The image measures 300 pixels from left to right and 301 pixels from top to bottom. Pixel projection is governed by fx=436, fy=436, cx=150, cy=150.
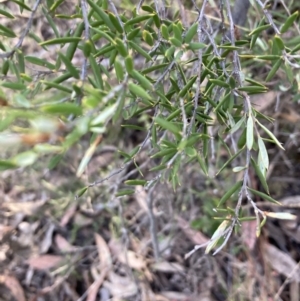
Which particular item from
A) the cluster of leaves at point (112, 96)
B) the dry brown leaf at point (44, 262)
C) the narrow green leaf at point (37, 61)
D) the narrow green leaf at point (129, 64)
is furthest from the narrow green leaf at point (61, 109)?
the dry brown leaf at point (44, 262)

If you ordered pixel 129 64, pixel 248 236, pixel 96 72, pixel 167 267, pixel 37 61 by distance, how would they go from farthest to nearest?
pixel 167 267 < pixel 248 236 < pixel 37 61 < pixel 96 72 < pixel 129 64

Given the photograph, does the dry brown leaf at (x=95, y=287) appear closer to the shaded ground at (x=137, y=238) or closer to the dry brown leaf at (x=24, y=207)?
the shaded ground at (x=137, y=238)

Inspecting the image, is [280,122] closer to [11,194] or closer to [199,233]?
[199,233]

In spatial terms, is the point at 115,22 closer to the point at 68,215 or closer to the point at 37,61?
the point at 37,61

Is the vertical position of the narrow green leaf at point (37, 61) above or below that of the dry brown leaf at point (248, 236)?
above

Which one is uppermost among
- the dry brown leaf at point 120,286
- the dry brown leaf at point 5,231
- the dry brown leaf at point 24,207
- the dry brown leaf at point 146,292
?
the dry brown leaf at point 24,207

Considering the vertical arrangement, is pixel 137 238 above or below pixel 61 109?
below

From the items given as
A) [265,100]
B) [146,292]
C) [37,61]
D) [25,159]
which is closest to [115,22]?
[37,61]
